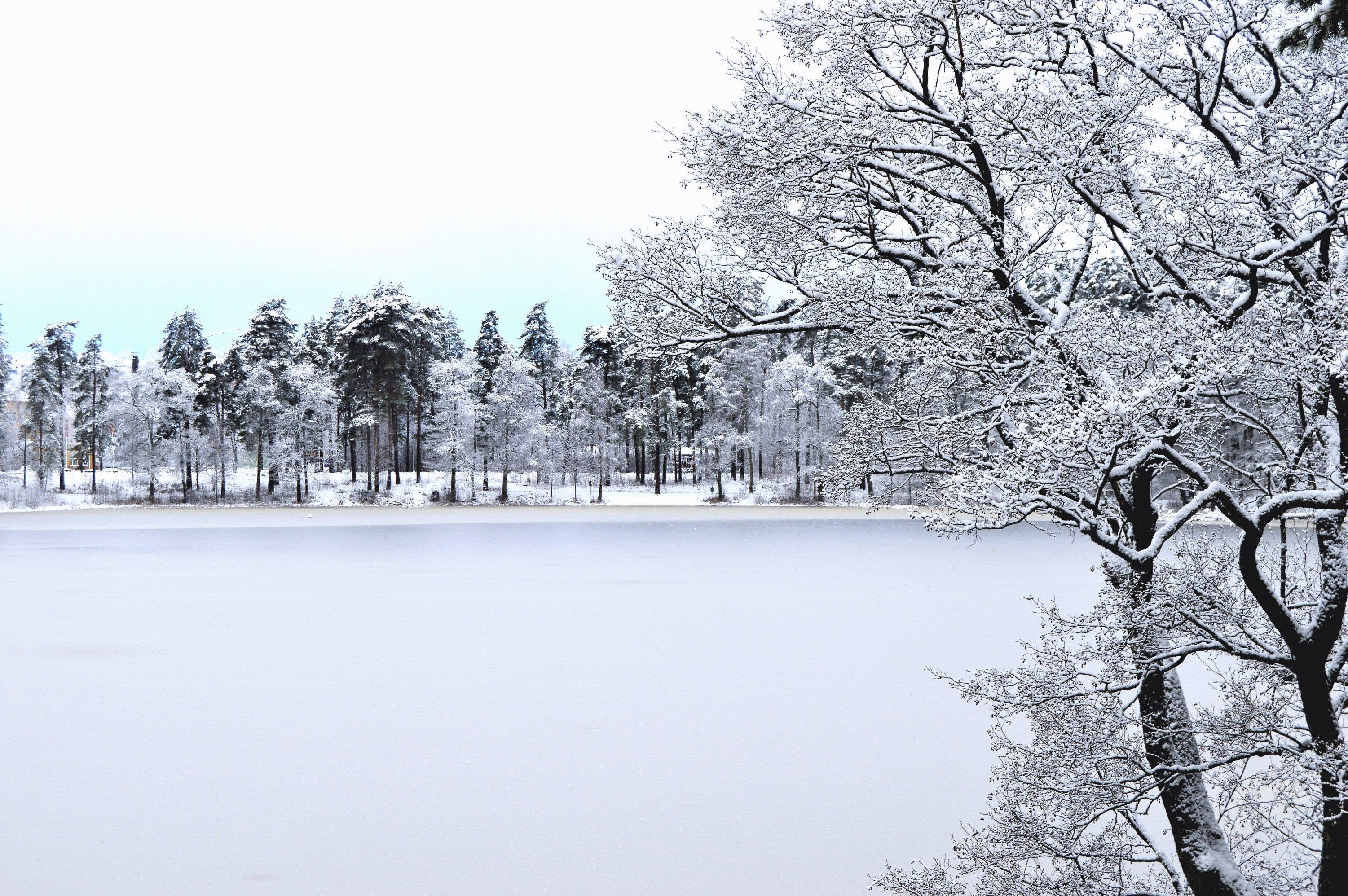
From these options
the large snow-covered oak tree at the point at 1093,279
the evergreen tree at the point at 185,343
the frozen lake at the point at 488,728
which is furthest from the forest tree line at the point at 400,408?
the large snow-covered oak tree at the point at 1093,279

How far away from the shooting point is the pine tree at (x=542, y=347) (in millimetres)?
66250

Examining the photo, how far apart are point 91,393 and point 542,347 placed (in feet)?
97.6

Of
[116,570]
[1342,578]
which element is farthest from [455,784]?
[116,570]

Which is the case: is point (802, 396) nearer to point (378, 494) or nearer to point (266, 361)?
point (378, 494)

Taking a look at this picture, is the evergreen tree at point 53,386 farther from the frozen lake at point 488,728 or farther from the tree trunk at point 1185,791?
the tree trunk at point 1185,791

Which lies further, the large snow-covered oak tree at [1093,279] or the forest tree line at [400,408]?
the forest tree line at [400,408]

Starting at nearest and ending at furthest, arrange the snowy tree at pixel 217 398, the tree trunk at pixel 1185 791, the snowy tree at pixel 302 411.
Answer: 1. the tree trunk at pixel 1185 791
2. the snowy tree at pixel 302 411
3. the snowy tree at pixel 217 398

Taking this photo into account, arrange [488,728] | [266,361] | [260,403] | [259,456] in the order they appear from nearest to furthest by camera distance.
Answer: [488,728] → [260,403] → [259,456] → [266,361]

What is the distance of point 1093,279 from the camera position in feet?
20.6

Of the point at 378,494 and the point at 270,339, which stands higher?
the point at 270,339

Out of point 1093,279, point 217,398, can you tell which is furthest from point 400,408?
point 1093,279

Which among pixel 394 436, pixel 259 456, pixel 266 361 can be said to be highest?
pixel 266 361

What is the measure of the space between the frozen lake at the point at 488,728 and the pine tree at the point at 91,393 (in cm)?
3685

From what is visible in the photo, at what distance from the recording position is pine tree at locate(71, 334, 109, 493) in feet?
198
